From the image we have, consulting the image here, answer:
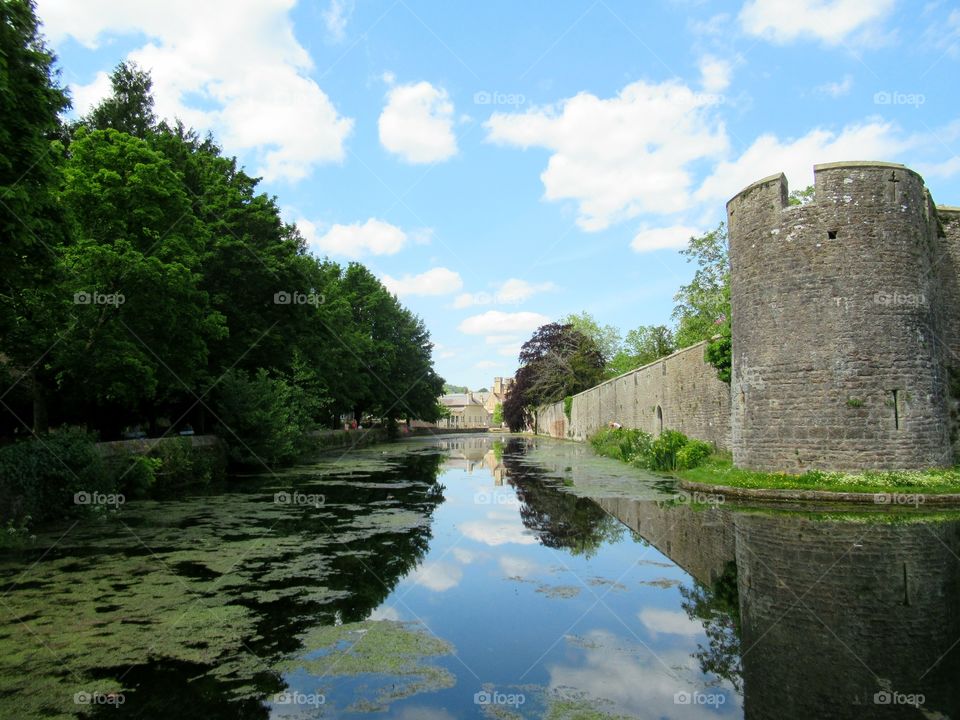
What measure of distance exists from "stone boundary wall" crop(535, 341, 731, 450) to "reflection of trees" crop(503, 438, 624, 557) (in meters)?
5.65

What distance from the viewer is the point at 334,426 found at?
1850 inches

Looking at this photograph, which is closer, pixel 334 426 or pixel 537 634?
pixel 537 634

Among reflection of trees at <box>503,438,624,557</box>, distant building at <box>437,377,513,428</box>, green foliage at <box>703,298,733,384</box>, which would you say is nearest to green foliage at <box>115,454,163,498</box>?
reflection of trees at <box>503,438,624,557</box>

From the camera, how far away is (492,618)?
5.88 metres

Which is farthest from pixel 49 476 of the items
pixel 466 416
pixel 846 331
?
pixel 466 416

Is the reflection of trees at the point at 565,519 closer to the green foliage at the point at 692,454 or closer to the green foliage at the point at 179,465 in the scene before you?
the green foliage at the point at 692,454

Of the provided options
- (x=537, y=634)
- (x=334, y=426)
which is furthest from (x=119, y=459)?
(x=334, y=426)

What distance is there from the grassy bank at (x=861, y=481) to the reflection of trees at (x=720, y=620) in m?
5.95

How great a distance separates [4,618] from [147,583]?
1.38 metres

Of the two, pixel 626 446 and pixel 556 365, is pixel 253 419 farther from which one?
pixel 556 365

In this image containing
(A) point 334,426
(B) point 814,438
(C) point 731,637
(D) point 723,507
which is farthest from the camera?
(A) point 334,426

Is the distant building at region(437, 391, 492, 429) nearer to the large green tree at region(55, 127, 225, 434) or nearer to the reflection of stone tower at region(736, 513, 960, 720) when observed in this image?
the large green tree at region(55, 127, 225, 434)

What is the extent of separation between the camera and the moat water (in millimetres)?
4133

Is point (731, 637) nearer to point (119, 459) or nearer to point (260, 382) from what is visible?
point (119, 459)
